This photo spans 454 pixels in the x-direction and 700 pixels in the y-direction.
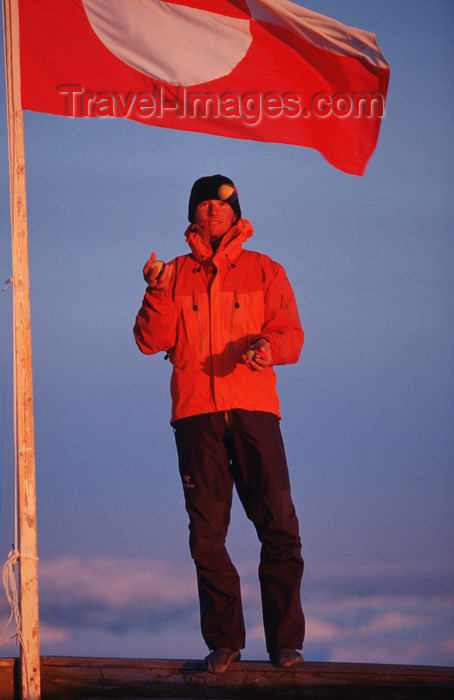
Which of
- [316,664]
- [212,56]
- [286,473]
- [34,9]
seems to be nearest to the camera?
[316,664]

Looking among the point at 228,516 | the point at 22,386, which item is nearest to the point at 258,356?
the point at 228,516

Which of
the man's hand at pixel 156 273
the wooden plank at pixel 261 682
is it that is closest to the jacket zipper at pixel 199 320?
the man's hand at pixel 156 273

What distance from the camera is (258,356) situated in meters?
3.14

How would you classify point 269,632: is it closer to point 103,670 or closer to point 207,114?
point 103,670

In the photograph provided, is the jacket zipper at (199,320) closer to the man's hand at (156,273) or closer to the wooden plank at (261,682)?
the man's hand at (156,273)

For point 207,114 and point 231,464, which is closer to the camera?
point 231,464

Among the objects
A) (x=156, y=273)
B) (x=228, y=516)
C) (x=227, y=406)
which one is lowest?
(x=228, y=516)

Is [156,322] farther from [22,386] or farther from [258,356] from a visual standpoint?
[22,386]

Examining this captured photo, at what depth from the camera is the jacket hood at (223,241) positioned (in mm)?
3498

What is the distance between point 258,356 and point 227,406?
1.01ft

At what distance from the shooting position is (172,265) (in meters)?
3.54

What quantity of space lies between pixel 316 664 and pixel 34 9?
3.01 metres

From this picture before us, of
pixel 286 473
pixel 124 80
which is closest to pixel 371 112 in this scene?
pixel 124 80

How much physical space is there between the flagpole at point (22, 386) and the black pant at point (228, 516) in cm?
63
